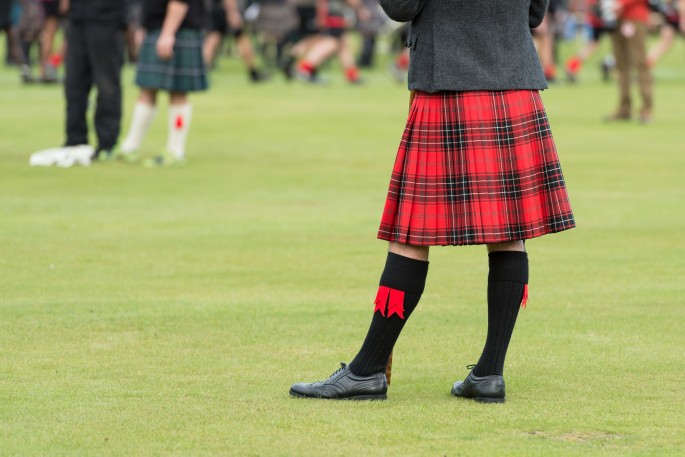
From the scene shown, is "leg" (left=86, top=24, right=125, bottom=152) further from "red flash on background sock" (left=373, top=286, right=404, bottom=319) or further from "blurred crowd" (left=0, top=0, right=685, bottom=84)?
"blurred crowd" (left=0, top=0, right=685, bottom=84)

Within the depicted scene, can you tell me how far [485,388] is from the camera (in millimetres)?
4512

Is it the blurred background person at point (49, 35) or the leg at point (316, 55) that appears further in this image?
the leg at point (316, 55)

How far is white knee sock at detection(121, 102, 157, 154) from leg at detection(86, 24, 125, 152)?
0.16m

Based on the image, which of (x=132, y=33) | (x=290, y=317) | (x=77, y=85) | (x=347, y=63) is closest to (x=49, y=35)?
(x=132, y=33)

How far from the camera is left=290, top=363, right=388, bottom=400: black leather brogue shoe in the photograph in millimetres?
4543

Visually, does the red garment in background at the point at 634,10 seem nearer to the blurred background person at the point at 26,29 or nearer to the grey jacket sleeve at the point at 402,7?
the blurred background person at the point at 26,29

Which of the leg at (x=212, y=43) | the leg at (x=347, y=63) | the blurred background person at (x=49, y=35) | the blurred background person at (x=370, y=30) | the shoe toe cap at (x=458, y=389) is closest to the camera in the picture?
the shoe toe cap at (x=458, y=389)

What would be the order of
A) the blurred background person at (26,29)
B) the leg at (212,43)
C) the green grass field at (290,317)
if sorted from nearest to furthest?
the green grass field at (290,317) → the blurred background person at (26,29) → the leg at (212,43)

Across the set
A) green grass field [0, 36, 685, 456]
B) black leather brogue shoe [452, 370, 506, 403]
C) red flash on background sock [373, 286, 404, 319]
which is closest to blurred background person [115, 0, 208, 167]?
green grass field [0, 36, 685, 456]

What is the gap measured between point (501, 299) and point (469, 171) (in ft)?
1.37

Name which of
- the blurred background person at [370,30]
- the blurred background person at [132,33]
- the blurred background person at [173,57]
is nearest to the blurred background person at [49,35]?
the blurred background person at [132,33]

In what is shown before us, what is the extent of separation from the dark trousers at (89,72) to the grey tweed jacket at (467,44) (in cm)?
741

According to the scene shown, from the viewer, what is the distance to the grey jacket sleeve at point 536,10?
476cm

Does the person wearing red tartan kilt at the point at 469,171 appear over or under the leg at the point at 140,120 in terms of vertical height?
over
